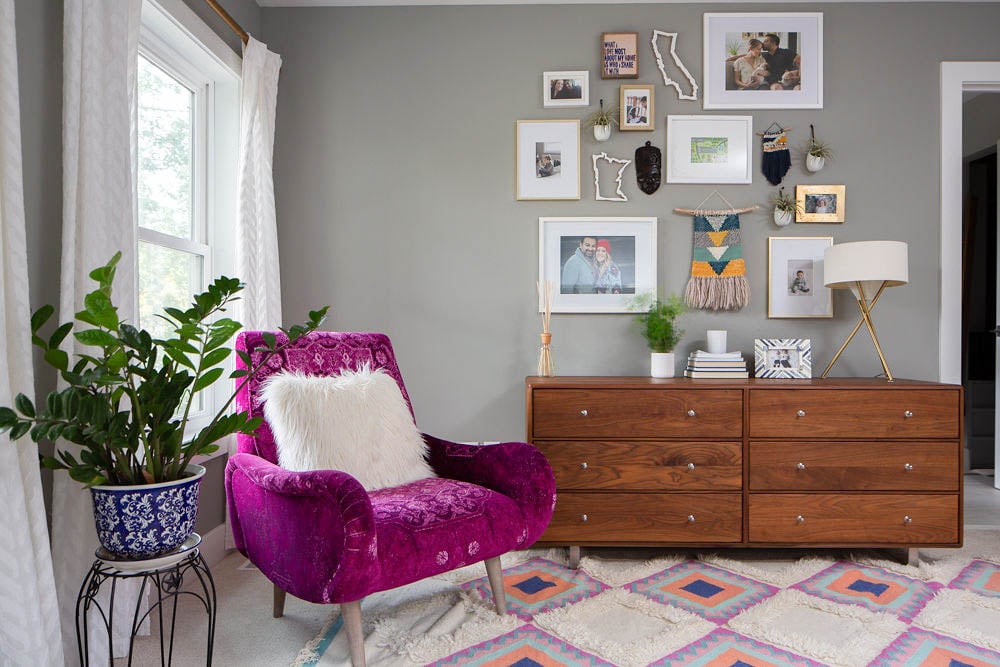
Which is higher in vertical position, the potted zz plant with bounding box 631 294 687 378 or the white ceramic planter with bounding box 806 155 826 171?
the white ceramic planter with bounding box 806 155 826 171

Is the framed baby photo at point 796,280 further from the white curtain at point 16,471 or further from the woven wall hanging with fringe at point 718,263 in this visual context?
the white curtain at point 16,471

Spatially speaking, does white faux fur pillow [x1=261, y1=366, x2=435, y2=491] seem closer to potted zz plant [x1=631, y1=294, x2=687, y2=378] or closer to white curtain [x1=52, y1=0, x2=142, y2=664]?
white curtain [x1=52, y1=0, x2=142, y2=664]

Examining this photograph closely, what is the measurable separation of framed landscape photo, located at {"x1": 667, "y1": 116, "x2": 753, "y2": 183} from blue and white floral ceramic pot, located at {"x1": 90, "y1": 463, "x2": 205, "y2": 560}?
250cm

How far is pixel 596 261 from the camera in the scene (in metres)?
2.95

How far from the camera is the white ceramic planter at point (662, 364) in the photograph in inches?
107

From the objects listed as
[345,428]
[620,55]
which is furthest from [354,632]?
[620,55]

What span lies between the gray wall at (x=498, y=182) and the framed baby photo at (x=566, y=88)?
0.04 meters

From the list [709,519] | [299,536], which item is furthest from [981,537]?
[299,536]

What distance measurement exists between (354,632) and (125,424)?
81cm

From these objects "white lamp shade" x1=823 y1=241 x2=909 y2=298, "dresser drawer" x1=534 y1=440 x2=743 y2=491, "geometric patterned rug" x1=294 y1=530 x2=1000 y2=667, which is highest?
"white lamp shade" x1=823 y1=241 x2=909 y2=298

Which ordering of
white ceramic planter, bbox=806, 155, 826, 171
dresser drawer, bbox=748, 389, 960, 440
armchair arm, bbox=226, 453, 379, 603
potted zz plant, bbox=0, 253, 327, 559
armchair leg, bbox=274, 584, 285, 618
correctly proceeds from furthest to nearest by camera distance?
white ceramic planter, bbox=806, 155, 826, 171 < dresser drawer, bbox=748, 389, 960, 440 < armchair leg, bbox=274, 584, 285, 618 < armchair arm, bbox=226, 453, 379, 603 < potted zz plant, bbox=0, 253, 327, 559

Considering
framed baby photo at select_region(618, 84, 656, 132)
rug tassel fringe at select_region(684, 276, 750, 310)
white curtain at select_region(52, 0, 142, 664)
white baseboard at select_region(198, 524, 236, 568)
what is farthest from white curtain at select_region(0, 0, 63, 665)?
rug tassel fringe at select_region(684, 276, 750, 310)

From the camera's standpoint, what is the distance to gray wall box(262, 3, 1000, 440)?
293 cm

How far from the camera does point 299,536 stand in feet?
5.23
